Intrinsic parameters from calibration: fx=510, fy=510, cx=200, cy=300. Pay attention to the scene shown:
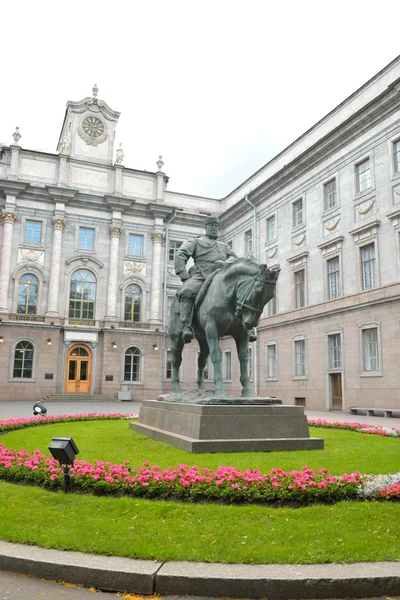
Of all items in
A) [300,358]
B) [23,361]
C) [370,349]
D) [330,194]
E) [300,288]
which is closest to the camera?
[370,349]

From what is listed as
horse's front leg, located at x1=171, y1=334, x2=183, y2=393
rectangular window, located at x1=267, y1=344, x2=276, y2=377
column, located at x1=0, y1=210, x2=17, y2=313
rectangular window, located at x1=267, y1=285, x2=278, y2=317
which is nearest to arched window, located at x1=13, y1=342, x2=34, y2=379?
column, located at x1=0, y1=210, x2=17, y2=313

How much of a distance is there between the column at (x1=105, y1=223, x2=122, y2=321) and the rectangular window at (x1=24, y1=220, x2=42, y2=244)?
564 cm

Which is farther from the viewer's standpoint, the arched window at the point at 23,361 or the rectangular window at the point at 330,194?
the arched window at the point at 23,361

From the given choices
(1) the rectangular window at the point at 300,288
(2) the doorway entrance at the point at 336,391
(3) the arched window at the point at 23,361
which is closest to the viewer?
(2) the doorway entrance at the point at 336,391

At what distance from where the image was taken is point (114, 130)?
144 feet

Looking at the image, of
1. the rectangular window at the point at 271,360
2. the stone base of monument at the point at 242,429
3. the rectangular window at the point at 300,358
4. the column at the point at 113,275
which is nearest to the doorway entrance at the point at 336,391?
the rectangular window at the point at 300,358

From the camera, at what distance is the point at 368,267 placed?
26.7 meters

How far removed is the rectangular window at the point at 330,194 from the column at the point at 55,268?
805 inches

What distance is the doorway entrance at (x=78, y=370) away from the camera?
38.4m

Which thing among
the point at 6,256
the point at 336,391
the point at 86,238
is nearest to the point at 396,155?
Answer: the point at 336,391

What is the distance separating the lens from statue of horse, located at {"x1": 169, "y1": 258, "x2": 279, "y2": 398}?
10039 millimetres

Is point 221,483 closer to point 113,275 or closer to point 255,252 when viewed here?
point 255,252

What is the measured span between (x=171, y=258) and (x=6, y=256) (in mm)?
13297

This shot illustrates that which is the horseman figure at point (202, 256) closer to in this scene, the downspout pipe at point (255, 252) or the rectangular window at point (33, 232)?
the downspout pipe at point (255, 252)
